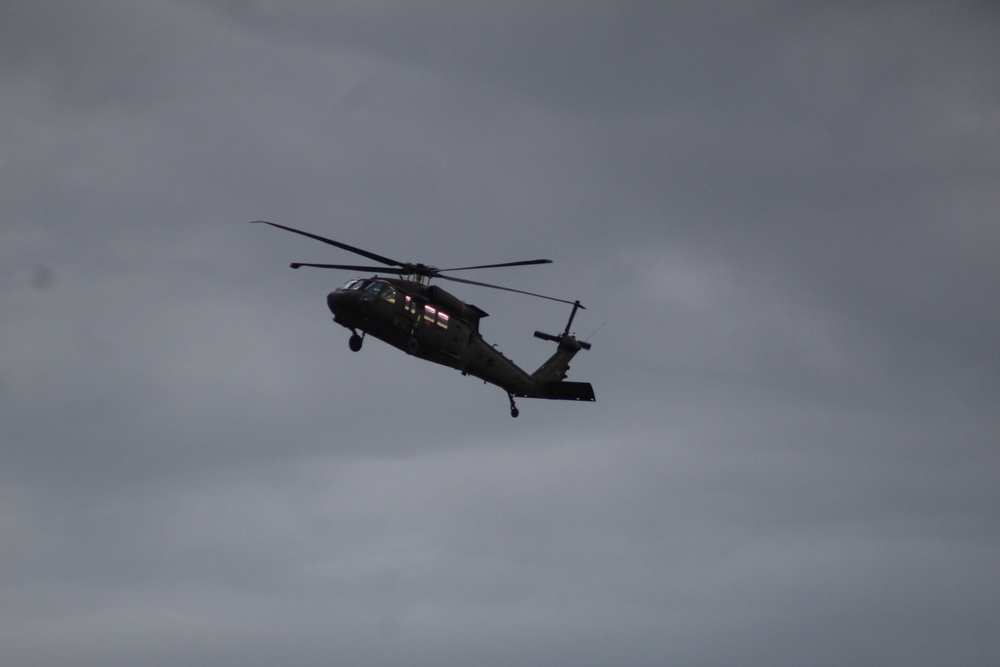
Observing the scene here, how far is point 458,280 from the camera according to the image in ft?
182

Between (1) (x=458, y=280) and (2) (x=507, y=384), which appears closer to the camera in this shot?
(1) (x=458, y=280)

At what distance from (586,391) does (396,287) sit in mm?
14713

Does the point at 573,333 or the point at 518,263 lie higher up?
the point at 573,333

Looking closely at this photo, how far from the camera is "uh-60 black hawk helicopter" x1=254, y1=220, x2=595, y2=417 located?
172ft

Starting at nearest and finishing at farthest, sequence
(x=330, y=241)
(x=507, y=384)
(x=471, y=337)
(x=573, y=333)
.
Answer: (x=330, y=241) < (x=471, y=337) < (x=507, y=384) < (x=573, y=333)

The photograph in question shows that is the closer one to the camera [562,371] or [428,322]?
[428,322]

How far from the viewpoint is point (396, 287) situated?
5394cm

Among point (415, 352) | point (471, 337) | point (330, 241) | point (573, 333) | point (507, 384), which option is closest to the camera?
point (330, 241)

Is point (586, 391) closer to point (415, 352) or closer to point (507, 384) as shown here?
point (507, 384)

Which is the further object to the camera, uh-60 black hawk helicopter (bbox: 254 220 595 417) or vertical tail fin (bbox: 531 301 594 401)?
vertical tail fin (bbox: 531 301 594 401)

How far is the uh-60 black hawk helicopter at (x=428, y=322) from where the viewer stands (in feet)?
172

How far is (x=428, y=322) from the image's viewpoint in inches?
2174

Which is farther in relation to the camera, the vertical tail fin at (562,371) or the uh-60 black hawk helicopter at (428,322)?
the vertical tail fin at (562,371)

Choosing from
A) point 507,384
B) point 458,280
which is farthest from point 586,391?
point 458,280
